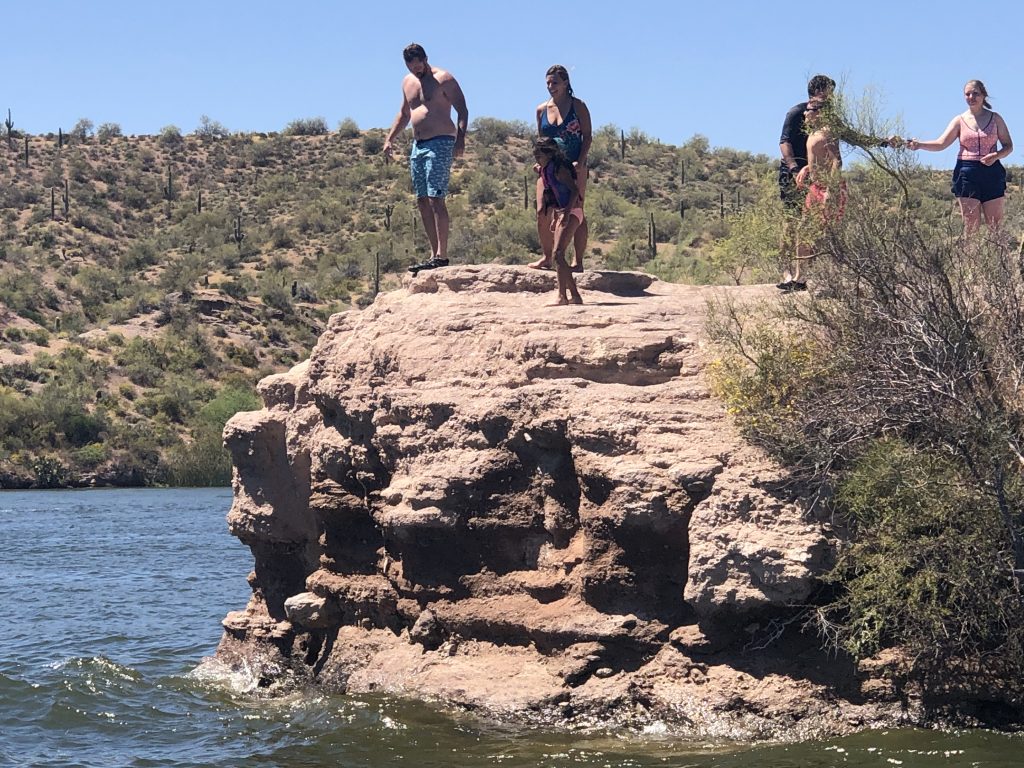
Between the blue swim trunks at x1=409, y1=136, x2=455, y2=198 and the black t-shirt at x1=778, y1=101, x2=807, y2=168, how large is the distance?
8.51ft

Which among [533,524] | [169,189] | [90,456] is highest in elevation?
[169,189]

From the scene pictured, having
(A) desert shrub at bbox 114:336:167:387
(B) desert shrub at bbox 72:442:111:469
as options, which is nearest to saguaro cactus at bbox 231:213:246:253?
(A) desert shrub at bbox 114:336:167:387

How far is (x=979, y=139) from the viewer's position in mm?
9516

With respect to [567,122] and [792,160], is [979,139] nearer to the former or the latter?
[792,160]

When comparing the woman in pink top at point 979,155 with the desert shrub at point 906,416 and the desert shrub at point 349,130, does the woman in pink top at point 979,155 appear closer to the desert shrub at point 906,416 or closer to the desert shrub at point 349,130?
the desert shrub at point 906,416

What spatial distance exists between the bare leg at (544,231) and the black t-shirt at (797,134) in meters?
1.72

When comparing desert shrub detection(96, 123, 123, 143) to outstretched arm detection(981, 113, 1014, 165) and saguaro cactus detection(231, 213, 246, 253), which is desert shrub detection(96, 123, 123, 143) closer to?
saguaro cactus detection(231, 213, 246, 253)

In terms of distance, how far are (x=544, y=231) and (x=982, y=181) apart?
311cm

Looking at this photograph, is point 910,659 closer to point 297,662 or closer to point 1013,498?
point 1013,498

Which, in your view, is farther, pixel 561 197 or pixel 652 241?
pixel 652 241

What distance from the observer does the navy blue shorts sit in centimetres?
955

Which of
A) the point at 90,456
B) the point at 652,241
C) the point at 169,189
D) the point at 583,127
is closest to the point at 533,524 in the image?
the point at 583,127

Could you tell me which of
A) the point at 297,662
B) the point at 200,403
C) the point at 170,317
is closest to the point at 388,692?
the point at 297,662

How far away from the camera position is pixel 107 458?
37.8 meters
